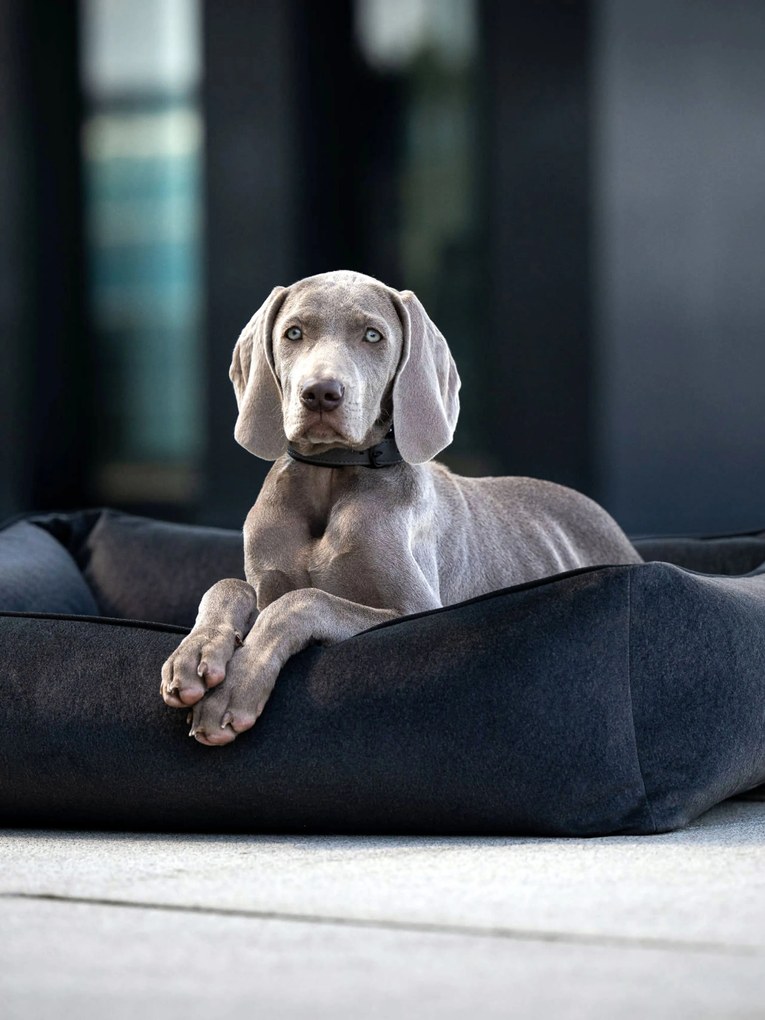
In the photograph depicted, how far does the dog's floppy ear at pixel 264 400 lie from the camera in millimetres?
2508

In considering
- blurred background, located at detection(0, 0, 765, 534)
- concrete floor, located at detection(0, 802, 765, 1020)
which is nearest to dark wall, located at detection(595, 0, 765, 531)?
blurred background, located at detection(0, 0, 765, 534)

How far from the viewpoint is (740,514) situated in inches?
226

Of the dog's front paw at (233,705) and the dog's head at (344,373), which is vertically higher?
the dog's head at (344,373)

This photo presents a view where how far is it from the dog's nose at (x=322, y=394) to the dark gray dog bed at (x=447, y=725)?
351 mm

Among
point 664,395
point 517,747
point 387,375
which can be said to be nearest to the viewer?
point 517,747

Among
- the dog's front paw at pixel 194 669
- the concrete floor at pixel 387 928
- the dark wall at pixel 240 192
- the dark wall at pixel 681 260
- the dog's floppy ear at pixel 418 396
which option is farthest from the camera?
the dark wall at pixel 240 192

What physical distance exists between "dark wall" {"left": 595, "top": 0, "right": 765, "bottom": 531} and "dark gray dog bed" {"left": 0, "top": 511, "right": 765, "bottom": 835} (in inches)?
137

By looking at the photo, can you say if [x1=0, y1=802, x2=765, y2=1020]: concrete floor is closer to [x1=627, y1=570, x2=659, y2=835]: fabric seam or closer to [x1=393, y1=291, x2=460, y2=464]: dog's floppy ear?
[x1=627, y1=570, x2=659, y2=835]: fabric seam

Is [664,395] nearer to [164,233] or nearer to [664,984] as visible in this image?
[164,233]

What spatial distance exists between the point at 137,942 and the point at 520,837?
2.48 ft

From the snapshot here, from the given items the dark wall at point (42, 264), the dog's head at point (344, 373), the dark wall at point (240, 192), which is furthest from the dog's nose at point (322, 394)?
the dark wall at point (42, 264)

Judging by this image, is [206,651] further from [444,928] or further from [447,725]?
[444,928]

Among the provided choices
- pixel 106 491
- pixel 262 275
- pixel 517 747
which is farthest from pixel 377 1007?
pixel 106 491

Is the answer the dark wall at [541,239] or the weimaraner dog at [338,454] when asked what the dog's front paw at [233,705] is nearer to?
the weimaraner dog at [338,454]
